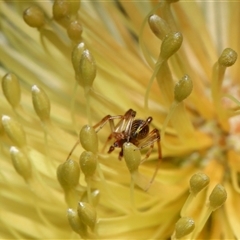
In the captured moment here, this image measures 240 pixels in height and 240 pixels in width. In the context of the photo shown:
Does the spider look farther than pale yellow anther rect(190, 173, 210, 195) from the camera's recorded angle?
Yes

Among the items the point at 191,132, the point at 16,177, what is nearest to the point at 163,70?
the point at 191,132

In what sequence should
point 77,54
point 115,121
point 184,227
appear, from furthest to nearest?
point 115,121
point 77,54
point 184,227

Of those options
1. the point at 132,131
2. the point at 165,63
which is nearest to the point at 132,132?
the point at 132,131

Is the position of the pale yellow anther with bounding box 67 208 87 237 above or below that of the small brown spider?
below

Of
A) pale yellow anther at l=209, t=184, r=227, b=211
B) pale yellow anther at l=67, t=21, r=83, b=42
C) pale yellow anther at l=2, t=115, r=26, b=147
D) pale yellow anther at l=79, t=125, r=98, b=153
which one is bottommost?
pale yellow anther at l=209, t=184, r=227, b=211

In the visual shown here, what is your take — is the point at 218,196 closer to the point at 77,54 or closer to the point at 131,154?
the point at 131,154

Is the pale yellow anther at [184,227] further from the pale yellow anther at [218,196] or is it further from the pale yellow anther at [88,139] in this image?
the pale yellow anther at [88,139]

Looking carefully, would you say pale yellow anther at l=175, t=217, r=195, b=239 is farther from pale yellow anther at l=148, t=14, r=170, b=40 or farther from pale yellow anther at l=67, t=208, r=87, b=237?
pale yellow anther at l=148, t=14, r=170, b=40

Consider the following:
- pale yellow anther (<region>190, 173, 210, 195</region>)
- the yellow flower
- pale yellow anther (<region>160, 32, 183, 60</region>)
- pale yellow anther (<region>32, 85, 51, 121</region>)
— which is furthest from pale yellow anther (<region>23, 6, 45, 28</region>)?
pale yellow anther (<region>190, 173, 210, 195</region>)
